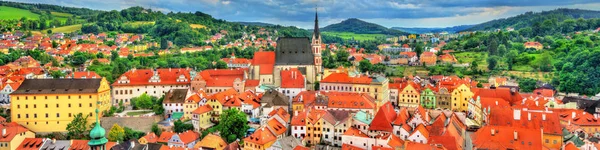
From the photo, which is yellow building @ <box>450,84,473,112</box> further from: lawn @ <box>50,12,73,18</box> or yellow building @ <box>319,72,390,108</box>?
lawn @ <box>50,12,73,18</box>

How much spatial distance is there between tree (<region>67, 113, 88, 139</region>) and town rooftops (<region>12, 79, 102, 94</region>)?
2430mm

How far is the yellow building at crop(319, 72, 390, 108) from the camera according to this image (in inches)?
1833

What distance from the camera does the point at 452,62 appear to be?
272 ft

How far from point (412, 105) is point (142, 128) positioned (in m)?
25.0

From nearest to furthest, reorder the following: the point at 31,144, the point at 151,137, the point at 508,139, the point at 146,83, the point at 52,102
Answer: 1. the point at 508,139
2. the point at 31,144
3. the point at 151,137
4. the point at 52,102
5. the point at 146,83

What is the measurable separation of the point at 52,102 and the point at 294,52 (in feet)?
79.3

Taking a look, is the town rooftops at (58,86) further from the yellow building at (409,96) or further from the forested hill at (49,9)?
the forested hill at (49,9)

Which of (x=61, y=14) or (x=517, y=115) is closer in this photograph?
(x=517, y=115)

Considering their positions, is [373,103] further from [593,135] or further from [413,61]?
[413,61]

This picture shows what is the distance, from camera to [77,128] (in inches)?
1567

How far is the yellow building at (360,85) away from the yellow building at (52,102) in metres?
21.9

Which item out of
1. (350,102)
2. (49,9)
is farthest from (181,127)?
(49,9)

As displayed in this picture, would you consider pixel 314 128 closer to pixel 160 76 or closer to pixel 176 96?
pixel 176 96

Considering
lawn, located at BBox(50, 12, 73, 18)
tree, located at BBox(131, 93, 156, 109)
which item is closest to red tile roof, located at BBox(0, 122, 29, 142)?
tree, located at BBox(131, 93, 156, 109)
